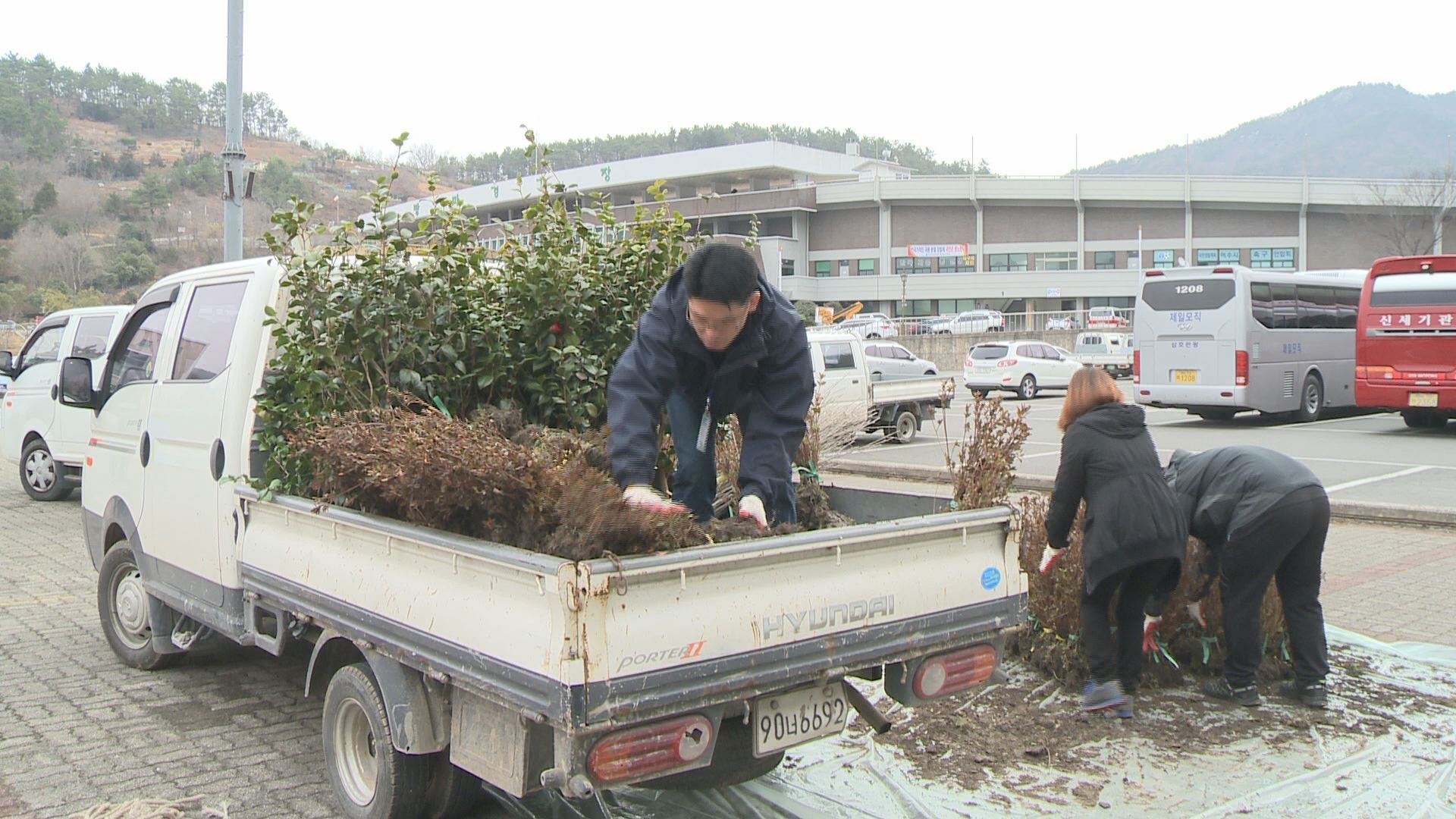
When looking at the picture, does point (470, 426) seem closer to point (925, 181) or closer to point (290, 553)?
point (290, 553)

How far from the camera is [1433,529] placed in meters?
9.62

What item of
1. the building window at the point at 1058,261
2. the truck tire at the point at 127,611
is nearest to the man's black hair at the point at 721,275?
the truck tire at the point at 127,611

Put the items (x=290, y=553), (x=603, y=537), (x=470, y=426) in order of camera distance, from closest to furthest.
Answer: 1. (x=603, y=537)
2. (x=470, y=426)
3. (x=290, y=553)

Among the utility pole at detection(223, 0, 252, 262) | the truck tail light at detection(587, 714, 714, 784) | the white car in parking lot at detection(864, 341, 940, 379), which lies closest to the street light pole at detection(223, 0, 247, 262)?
the utility pole at detection(223, 0, 252, 262)

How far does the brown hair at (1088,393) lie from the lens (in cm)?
517

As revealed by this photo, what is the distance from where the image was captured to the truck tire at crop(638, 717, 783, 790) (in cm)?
349

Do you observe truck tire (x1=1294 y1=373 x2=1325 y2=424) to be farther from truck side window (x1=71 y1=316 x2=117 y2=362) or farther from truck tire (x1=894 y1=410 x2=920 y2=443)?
truck side window (x1=71 y1=316 x2=117 y2=362)

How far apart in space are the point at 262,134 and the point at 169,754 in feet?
Answer: 580

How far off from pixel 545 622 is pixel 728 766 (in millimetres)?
1226

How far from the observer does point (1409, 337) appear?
1794 cm

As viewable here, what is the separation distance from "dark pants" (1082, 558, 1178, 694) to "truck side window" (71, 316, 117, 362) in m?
11.3

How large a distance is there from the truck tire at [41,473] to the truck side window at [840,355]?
11.1 m

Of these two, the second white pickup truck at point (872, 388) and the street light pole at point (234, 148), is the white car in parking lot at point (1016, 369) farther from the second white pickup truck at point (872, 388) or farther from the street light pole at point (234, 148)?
the street light pole at point (234, 148)

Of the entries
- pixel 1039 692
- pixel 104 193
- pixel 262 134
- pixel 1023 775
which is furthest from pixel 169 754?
pixel 262 134
